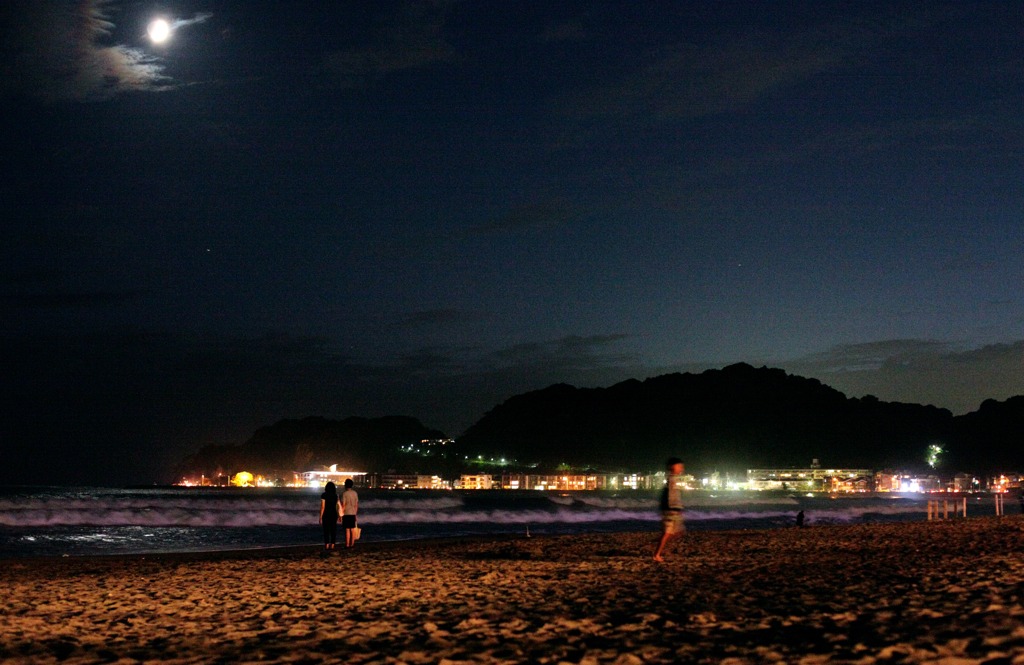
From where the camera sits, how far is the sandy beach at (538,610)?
26.6 feet

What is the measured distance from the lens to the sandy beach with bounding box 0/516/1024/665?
812cm

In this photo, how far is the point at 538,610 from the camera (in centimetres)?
1084

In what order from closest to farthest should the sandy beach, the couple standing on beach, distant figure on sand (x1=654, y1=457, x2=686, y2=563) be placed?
the sandy beach
distant figure on sand (x1=654, y1=457, x2=686, y2=563)
the couple standing on beach

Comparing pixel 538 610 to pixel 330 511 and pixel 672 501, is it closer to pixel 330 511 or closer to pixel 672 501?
pixel 672 501

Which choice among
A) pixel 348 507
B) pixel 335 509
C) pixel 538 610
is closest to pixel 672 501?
pixel 538 610

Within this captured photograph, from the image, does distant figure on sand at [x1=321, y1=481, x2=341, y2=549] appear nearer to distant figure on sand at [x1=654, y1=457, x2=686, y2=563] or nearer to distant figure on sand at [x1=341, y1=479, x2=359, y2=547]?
distant figure on sand at [x1=341, y1=479, x2=359, y2=547]

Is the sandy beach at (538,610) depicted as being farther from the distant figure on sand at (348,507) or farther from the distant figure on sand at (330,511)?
the distant figure on sand at (348,507)

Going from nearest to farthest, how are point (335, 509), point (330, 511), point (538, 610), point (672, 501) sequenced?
point (538, 610), point (672, 501), point (330, 511), point (335, 509)

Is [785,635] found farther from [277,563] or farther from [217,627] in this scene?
[277,563]

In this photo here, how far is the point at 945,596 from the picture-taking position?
10445 mm

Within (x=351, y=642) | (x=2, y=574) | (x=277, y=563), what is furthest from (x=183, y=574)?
(x=351, y=642)

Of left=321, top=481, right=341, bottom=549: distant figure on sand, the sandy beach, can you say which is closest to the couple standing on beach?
left=321, top=481, right=341, bottom=549: distant figure on sand

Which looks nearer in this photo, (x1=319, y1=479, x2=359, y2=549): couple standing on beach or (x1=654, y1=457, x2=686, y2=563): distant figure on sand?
(x1=654, y1=457, x2=686, y2=563): distant figure on sand

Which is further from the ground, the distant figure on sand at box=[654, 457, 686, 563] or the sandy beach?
the distant figure on sand at box=[654, 457, 686, 563]
